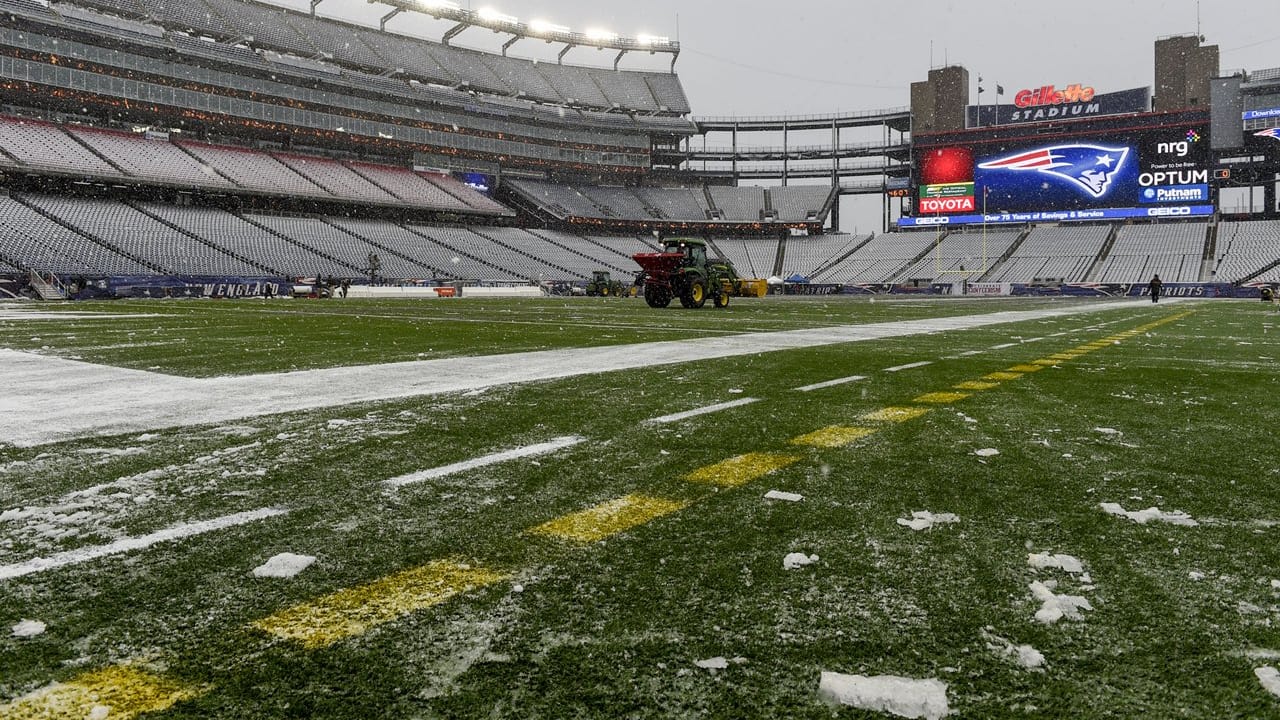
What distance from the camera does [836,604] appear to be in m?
1.86

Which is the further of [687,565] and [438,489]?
[438,489]

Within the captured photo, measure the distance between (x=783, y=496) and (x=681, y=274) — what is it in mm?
19903

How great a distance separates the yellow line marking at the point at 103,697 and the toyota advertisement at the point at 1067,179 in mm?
71159

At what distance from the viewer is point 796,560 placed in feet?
7.06

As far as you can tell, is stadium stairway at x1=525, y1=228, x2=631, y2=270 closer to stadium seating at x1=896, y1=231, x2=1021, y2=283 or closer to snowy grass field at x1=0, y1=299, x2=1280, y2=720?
stadium seating at x1=896, y1=231, x2=1021, y2=283

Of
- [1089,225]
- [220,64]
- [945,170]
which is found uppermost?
[220,64]

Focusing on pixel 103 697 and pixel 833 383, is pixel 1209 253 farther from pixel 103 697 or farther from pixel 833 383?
pixel 103 697

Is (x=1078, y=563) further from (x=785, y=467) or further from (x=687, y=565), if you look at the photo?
(x=785, y=467)

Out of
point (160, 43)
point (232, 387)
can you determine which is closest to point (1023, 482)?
point (232, 387)

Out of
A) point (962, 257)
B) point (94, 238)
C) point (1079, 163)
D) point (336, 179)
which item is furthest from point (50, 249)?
point (1079, 163)

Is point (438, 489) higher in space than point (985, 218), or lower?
lower

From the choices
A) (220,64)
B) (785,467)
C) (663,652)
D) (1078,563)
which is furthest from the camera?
(220,64)

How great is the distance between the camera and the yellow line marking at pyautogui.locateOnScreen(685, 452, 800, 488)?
307cm

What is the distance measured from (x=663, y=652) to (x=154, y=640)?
3.42ft
